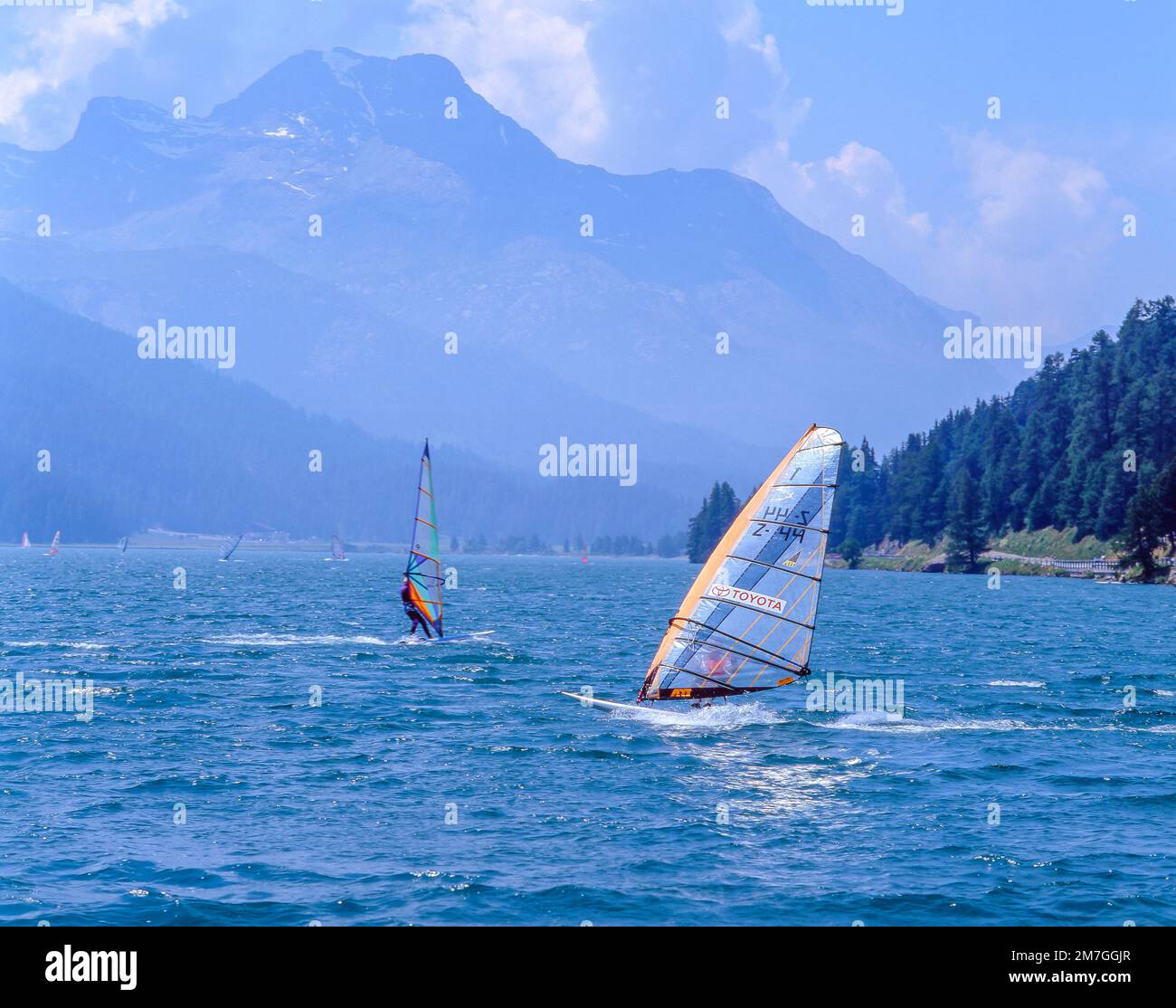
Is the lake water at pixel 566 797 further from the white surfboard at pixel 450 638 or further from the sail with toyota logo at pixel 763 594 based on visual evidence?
the white surfboard at pixel 450 638

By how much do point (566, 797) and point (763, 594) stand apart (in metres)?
11.3

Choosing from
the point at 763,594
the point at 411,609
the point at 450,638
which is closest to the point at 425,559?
the point at 411,609

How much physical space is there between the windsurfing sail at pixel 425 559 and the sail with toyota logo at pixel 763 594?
931 inches

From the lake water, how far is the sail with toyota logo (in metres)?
1.77

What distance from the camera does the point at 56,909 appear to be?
873 inches

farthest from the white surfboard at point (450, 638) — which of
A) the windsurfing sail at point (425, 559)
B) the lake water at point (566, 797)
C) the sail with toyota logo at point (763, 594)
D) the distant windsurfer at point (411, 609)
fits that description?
the sail with toyota logo at point (763, 594)

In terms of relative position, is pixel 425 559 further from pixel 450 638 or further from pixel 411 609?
pixel 450 638

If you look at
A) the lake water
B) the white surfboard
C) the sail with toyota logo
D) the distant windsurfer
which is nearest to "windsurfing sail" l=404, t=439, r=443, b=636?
the distant windsurfer

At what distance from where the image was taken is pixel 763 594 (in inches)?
1571

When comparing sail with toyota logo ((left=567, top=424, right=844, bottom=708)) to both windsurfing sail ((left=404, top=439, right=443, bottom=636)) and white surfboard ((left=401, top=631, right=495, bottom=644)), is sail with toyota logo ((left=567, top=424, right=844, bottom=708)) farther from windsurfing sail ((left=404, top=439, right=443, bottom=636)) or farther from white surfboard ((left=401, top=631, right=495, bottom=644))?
white surfboard ((left=401, top=631, right=495, bottom=644))

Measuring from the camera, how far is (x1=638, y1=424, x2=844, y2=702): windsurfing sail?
39.3 metres

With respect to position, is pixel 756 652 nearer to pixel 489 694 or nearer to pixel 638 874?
pixel 489 694

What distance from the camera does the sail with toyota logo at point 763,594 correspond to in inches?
1548

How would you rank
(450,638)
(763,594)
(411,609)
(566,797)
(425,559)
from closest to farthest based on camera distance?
(566,797)
(763,594)
(425,559)
(411,609)
(450,638)
